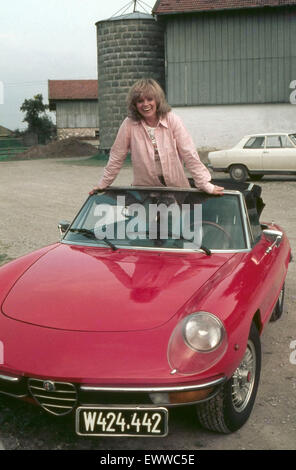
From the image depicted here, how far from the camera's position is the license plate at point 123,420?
2.84 metres

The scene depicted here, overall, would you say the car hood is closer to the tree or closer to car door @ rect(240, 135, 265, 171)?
car door @ rect(240, 135, 265, 171)

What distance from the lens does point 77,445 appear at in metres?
3.13

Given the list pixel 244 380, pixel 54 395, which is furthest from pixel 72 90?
pixel 54 395

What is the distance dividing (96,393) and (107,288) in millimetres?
807

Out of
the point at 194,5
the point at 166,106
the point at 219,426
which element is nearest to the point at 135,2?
the point at 194,5

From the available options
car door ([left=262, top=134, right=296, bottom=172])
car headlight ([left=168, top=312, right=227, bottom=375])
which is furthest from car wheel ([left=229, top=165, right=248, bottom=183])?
car headlight ([left=168, top=312, right=227, bottom=375])

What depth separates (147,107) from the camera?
4496 millimetres

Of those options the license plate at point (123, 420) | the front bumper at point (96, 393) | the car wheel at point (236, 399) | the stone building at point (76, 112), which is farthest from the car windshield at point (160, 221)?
the stone building at point (76, 112)

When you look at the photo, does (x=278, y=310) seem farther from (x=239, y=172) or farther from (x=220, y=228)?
(x=239, y=172)

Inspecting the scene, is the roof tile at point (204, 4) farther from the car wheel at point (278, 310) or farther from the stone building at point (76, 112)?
the stone building at point (76, 112)

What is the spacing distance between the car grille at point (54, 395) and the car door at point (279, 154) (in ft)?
49.9

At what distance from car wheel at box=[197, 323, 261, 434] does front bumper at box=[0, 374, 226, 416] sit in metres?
0.19

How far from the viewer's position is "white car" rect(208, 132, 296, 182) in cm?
1727

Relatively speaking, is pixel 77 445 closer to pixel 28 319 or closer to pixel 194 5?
pixel 28 319
